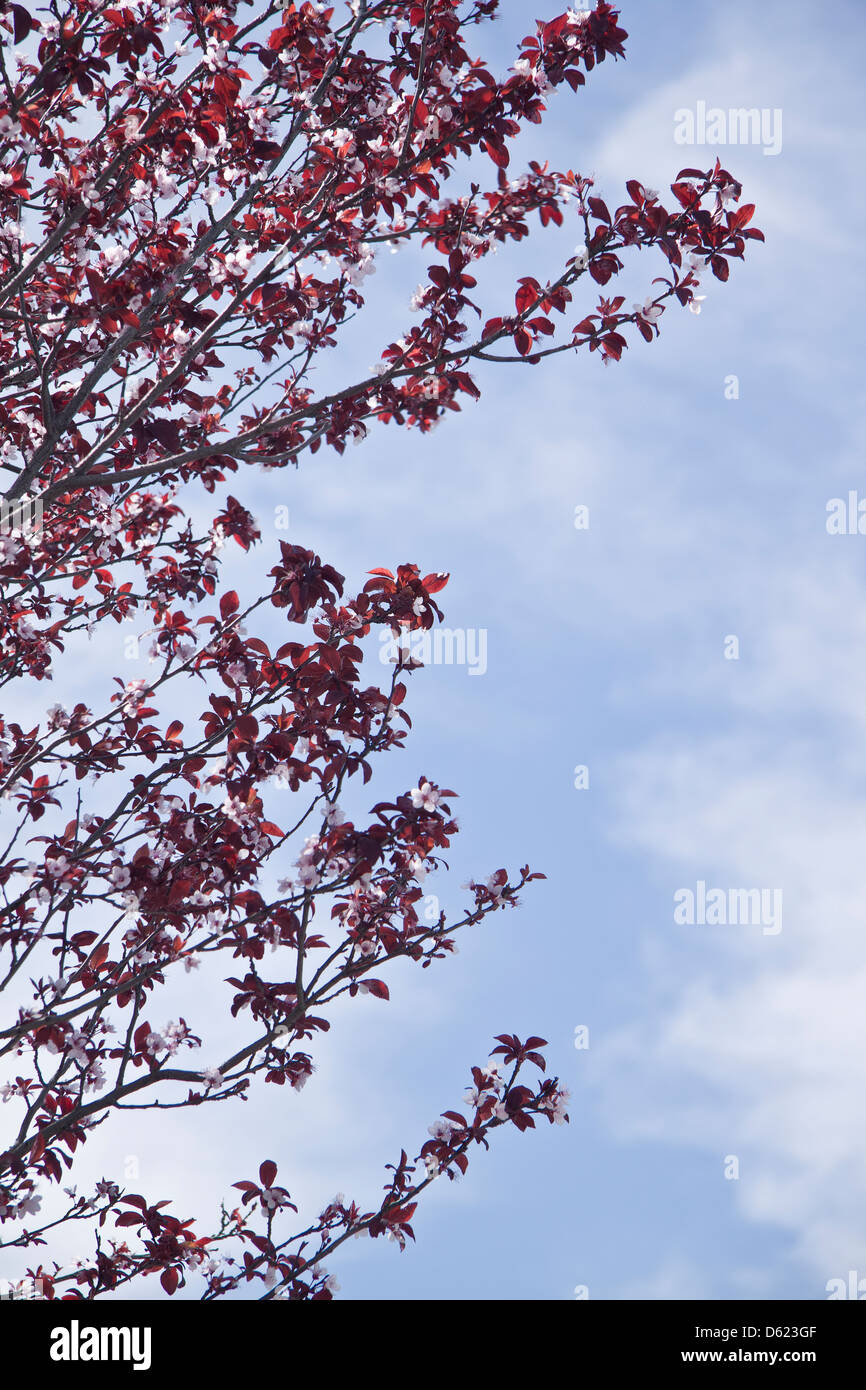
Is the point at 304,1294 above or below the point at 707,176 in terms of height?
below

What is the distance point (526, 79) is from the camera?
161 inches

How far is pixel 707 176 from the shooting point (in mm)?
3992

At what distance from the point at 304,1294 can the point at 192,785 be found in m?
1.94

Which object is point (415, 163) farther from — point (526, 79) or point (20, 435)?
point (20, 435)

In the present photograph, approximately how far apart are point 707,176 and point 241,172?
1854 millimetres

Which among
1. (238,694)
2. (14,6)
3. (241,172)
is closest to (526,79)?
(241,172)

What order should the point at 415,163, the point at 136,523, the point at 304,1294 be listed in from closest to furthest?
the point at 304,1294 → the point at 415,163 → the point at 136,523

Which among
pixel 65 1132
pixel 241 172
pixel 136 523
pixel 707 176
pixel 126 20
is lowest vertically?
pixel 65 1132

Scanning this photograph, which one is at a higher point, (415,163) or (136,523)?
(415,163)
